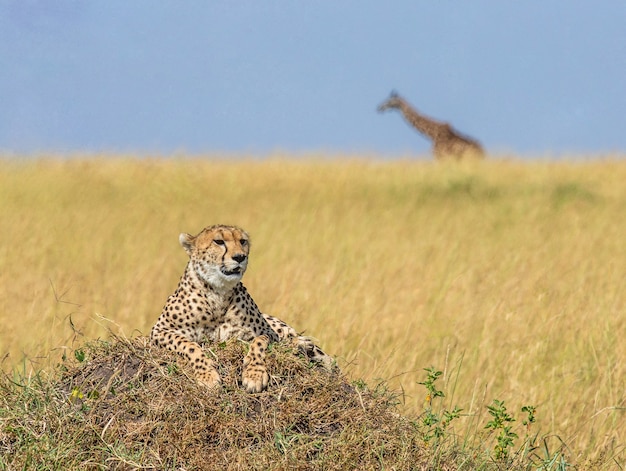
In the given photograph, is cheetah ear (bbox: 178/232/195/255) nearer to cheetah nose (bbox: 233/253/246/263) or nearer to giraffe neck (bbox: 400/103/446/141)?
cheetah nose (bbox: 233/253/246/263)

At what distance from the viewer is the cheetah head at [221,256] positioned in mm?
4297

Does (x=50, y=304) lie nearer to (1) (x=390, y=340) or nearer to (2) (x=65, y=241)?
(1) (x=390, y=340)

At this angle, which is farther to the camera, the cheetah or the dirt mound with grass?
the cheetah

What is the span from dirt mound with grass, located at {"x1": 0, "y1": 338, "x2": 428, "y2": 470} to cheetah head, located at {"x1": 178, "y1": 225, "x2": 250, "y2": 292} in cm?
32

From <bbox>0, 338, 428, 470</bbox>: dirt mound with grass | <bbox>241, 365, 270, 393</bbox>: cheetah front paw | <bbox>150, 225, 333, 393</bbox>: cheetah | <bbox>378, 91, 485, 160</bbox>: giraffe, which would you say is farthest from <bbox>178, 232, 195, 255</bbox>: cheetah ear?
<bbox>378, 91, 485, 160</bbox>: giraffe

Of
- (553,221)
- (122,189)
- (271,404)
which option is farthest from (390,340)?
(122,189)

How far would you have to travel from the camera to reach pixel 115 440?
13.0ft

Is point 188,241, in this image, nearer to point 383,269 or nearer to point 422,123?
point 383,269

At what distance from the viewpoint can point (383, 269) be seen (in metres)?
10.3

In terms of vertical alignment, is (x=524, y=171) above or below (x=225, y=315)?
above

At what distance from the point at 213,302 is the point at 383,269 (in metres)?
6.00

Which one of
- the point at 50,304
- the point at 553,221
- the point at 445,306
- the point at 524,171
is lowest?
the point at 50,304

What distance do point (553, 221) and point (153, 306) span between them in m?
8.83

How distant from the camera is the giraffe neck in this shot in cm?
2770
